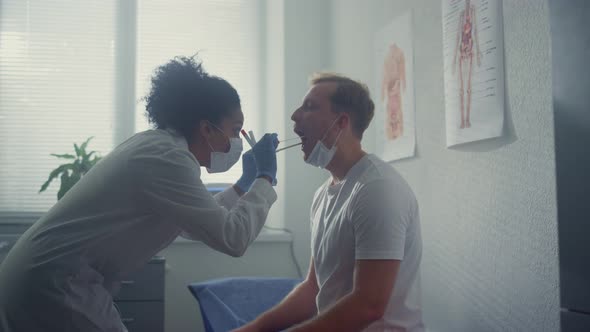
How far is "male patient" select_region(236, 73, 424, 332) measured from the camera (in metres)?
1.29

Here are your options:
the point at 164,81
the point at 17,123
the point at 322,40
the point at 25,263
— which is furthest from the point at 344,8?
the point at 25,263

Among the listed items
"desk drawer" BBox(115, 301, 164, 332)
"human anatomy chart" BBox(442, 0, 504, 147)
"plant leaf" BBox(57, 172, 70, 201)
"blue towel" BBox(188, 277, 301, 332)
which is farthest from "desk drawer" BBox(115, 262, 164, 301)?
"human anatomy chart" BBox(442, 0, 504, 147)

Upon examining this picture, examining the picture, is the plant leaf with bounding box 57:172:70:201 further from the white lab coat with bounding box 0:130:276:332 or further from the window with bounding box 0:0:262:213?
the white lab coat with bounding box 0:130:276:332

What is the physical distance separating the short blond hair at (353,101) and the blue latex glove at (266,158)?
0.23m

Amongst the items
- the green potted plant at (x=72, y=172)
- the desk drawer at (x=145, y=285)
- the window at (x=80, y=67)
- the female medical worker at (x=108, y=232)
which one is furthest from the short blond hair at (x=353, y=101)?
the window at (x=80, y=67)

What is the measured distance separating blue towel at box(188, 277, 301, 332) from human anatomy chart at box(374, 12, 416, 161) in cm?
67

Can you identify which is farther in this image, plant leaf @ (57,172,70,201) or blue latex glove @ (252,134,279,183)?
plant leaf @ (57,172,70,201)

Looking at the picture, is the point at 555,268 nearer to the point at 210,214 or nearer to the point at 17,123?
the point at 210,214

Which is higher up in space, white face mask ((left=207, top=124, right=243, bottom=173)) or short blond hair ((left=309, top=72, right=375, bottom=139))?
short blond hair ((left=309, top=72, right=375, bottom=139))

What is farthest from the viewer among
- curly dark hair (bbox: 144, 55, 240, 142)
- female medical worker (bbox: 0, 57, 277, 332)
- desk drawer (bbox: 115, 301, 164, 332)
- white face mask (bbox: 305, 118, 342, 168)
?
desk drawer (bbox: 115, 301, 164, 332)

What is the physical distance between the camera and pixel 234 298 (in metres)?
2.07

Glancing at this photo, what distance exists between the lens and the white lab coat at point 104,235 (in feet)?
3.91

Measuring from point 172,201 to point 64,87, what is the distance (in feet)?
7.05

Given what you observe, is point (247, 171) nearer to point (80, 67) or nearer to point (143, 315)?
point (143, 315)
